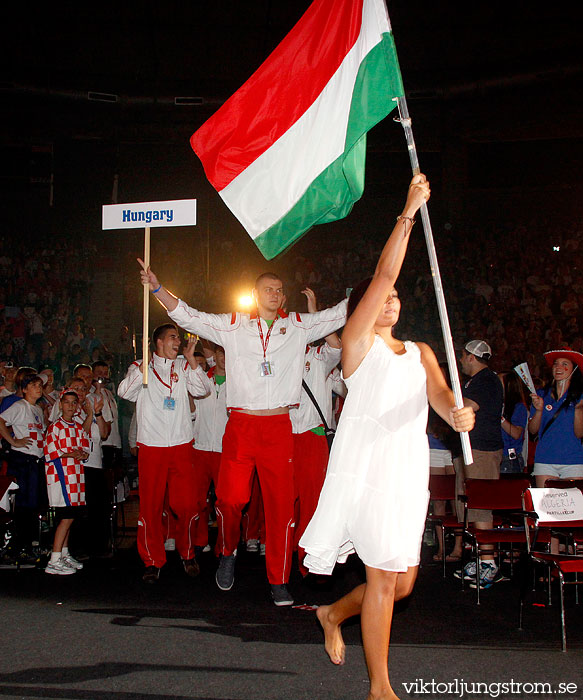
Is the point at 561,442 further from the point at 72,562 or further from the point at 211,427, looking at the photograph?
the point at 72,562

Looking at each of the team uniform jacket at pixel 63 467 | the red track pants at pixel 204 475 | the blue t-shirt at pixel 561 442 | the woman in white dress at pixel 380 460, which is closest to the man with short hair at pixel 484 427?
the blue t-shirt at pixel 561 442

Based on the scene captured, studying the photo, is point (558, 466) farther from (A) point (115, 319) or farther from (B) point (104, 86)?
(B) point (104, 86)

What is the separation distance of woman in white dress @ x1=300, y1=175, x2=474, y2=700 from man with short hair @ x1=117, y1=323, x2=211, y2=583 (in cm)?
335

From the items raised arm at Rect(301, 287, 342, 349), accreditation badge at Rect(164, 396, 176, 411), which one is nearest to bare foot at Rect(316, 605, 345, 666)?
raised arm at Rect(301, 287, 342, 349)

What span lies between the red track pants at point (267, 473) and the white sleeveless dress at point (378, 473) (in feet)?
7.04

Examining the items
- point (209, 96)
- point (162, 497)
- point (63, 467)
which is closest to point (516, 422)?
point (162, 497)

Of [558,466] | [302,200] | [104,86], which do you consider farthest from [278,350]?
[104,86]

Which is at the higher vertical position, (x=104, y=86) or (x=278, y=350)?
(x=104, y=86)

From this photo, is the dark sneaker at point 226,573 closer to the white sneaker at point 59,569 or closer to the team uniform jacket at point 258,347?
the team uniform jacket at point 258,347

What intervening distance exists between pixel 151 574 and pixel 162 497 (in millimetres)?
686

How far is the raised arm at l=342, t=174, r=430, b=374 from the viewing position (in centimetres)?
360

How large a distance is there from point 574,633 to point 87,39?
65.2 ft

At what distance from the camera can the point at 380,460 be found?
12.1 ft

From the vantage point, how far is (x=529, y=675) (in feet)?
13.5
